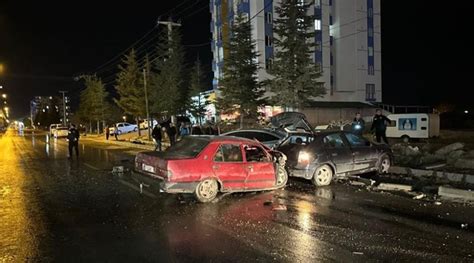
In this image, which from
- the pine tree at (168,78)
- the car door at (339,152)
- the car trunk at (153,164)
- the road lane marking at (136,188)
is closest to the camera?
the car trunk at (153,164)

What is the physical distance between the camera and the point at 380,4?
70188 millimetres

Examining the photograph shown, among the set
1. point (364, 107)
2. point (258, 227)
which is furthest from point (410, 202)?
point (364, 107)

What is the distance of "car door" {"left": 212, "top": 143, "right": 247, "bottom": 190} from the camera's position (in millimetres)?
9742

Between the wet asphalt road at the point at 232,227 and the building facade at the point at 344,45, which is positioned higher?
the building facade at the point at 344,45

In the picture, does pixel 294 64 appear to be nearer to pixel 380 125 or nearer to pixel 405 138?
pixel 405 138

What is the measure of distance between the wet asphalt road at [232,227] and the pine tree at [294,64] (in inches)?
793

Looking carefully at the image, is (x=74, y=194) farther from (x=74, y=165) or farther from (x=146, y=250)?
(x=74, y=165)

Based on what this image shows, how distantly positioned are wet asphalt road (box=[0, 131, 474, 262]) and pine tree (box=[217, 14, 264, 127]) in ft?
68.9

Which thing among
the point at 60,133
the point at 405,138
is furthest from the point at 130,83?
the point at 405,138

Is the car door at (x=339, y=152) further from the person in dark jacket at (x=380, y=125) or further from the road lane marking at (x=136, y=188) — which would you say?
the person in dark jacket at (x=380, y=125)

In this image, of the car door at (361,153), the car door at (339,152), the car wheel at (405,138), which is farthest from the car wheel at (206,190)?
the car wheel at (405,138)

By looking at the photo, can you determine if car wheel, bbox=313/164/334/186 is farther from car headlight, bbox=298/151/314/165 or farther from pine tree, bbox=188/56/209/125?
pine tree, bbox=188/56/209/125

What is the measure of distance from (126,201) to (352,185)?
5.99 meters

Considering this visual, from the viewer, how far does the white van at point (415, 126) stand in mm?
25958
